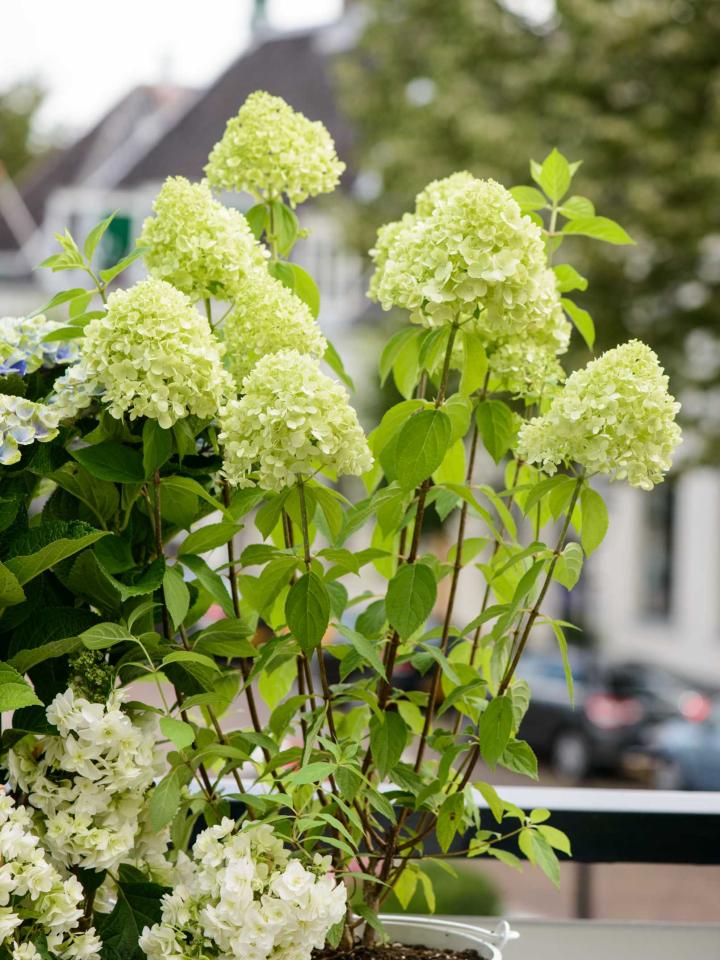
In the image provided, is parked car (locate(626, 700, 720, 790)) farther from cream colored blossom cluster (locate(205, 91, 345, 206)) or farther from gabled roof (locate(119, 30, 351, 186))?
gabled roof (locate(119, 30, 351, 186))

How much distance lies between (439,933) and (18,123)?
80.3 ft

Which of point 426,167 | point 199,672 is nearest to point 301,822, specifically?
point 199,672

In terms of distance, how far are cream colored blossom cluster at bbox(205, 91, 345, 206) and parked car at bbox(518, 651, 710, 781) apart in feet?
23.9

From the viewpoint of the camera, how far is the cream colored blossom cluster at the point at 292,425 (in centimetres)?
88

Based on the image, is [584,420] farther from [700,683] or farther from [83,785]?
[700,683]

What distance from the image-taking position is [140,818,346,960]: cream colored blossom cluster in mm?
897

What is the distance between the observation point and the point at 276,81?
16.9 metres

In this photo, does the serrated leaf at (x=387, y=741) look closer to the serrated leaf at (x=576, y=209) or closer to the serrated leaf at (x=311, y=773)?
the serrated leaf at (x=311, y=773)

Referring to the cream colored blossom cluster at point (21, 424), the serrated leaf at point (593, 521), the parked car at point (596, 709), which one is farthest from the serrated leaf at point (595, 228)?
the parked car at point (596, 709)

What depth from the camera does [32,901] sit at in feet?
3.06

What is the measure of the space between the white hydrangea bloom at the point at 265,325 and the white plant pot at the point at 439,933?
21.1 inches

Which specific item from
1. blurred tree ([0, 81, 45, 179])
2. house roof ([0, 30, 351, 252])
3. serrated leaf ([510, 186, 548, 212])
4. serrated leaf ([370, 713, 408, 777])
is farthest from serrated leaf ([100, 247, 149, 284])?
blurred tree ([0, 81, 45, 179])

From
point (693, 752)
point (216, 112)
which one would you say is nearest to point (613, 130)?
point (693, 752)

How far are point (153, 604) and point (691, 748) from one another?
633 centimetres
